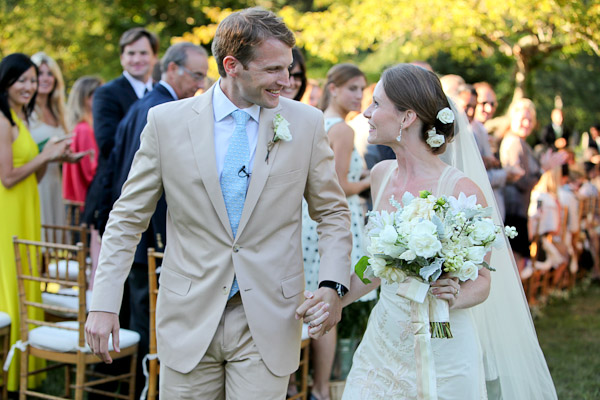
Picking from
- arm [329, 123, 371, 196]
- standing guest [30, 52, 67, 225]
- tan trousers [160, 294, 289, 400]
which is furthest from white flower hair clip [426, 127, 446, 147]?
standing guest [30, 52, 67, 225]

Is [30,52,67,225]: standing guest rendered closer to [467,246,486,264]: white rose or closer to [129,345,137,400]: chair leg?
[129,345,137,400]: chair leg

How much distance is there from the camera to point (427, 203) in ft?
9.33

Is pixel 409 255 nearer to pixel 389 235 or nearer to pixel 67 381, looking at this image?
pixel 389 235

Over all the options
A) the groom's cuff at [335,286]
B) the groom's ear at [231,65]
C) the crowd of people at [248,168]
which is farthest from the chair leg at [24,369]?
the groom's ear at [231,65]

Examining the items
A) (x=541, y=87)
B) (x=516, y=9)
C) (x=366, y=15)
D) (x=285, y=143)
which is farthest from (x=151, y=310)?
(x=541, y=87)

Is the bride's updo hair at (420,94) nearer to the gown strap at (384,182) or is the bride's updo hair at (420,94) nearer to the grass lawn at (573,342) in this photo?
the gown strap at (384,182)

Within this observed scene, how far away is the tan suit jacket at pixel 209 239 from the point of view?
9.77ft

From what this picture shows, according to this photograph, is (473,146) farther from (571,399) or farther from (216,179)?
(571,399)

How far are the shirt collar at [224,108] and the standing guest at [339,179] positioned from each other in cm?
215

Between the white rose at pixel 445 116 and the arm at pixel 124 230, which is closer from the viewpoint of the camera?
the arm at pixel 124 230

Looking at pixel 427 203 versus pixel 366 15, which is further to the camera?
pixel 366 15

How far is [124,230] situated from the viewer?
3.06 metres

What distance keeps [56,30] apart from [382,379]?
16955 mm

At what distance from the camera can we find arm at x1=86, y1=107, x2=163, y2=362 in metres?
2.95
